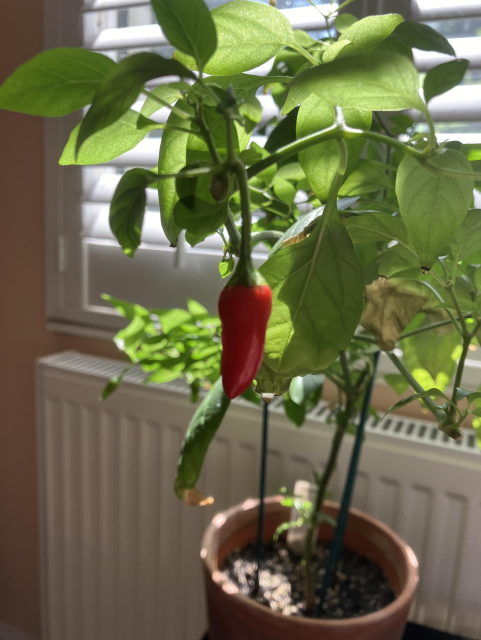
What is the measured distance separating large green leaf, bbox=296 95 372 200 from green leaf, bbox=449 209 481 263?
0.09 m

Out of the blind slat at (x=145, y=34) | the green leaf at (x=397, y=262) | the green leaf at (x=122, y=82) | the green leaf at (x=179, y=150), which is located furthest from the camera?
the blind slat at (x=145, y=34)

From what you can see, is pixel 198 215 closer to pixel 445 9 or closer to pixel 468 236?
pixel 468 236

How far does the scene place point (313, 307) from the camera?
0.96 ft

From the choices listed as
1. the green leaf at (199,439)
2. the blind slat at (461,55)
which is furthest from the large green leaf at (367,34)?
the blind slat at (461,55)

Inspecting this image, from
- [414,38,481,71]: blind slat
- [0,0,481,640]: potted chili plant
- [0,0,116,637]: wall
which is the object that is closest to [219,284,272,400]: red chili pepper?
[0,0,481,640]: potted chili plant

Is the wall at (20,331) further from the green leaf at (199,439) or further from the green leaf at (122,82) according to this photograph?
the green leaf at (122,82)

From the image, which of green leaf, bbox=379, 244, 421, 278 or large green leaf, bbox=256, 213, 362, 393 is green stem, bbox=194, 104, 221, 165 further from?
green leaf, bbox=379, 244, 421, 278

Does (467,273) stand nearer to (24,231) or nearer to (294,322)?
(294,322)

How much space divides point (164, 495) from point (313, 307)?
3.04ft

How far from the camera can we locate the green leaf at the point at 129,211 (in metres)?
0.26

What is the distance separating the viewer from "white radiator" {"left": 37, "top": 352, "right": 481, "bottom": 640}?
0.86 m

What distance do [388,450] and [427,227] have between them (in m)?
0.66

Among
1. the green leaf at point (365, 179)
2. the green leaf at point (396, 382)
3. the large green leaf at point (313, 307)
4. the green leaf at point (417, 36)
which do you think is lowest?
the green leaf at point (396, 382)

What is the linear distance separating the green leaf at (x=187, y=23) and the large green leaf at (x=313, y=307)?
0.11 metres
